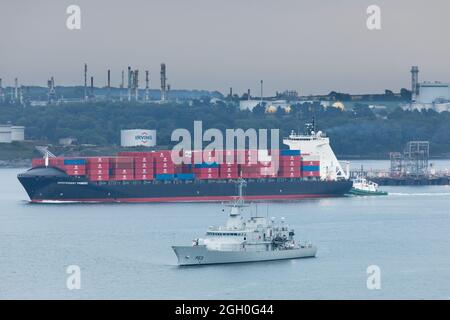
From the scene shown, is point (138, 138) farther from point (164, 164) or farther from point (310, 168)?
point (164, 164)

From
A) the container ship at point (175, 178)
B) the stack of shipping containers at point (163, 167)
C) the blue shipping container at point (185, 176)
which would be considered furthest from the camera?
the blue shipping container at point (185, 176)

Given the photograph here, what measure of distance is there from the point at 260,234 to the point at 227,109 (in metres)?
115

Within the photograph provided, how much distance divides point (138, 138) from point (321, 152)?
5582 centimetres

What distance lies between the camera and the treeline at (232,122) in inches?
5182

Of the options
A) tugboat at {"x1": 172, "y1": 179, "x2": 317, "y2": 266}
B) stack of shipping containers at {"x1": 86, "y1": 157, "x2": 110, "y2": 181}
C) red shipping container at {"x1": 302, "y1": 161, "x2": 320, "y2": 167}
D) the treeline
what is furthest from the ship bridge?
the treeline

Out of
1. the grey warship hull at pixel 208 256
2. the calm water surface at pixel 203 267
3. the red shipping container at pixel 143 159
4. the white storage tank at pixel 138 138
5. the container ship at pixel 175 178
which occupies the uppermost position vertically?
the white storage tank at pixel 138 138

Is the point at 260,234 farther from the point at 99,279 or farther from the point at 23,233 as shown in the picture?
the point at 23,233

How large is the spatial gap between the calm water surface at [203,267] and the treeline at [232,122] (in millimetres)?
70776

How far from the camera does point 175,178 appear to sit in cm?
6259

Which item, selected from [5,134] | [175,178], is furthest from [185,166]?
[5,134]

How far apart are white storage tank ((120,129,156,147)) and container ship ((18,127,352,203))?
55892 mm

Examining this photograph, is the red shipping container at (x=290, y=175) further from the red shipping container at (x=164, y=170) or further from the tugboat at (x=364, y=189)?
the red shipping container at (x=164, y=170)

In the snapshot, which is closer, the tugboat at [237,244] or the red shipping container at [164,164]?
the tugboat at [237,244]

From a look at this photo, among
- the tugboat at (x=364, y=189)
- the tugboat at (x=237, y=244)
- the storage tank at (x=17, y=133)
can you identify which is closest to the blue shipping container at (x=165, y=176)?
the tugboat at (x=364, y=189)
